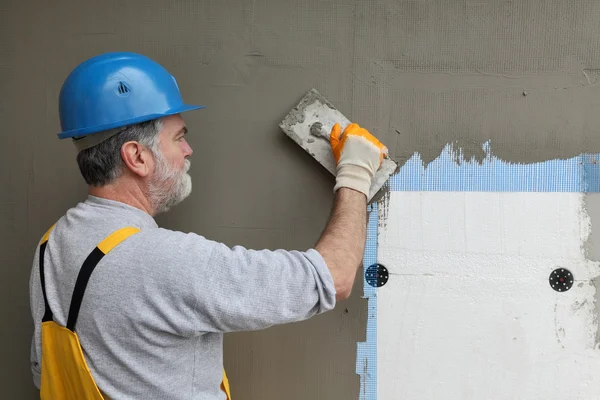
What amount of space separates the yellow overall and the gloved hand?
1.96 feet

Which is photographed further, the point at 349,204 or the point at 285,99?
the point at 285,99

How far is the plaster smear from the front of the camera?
148 centimetres

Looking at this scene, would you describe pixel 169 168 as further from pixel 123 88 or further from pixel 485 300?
pixel 485 300

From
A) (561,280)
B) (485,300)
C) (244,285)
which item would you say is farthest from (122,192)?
(561,280)

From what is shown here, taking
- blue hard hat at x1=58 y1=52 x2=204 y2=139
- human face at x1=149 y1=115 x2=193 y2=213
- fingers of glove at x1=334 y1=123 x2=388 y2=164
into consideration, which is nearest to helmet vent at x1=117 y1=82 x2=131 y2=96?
blue hard hat at x1=58 y1=52 x2=204 y2=139

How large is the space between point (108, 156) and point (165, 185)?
16cm

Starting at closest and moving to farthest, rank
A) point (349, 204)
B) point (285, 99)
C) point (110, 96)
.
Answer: point (110, 96), point (349, 204), point (285, 99)

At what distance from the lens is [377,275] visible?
1.54m

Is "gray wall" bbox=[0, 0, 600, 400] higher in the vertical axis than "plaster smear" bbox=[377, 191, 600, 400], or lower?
higher

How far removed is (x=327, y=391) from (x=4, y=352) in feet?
3.74

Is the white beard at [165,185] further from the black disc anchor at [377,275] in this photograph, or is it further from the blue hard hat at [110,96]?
the black disc anchor at [377,275]

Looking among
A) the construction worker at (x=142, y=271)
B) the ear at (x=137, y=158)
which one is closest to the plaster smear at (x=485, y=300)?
the construction worker at (x=142, y=271)

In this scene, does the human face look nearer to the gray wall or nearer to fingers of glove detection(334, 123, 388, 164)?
the gray wall

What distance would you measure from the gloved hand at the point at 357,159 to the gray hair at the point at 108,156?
1.73 feet
